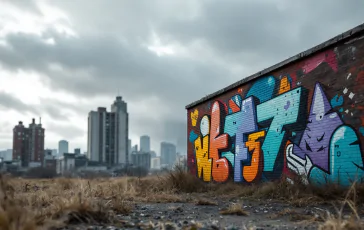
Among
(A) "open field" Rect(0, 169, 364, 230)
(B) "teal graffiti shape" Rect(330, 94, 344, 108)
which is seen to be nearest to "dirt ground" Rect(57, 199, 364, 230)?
(A) "open field" Rect(0, 169, 364, 230)

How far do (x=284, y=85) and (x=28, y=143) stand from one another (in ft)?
308

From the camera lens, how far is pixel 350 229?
3754 millimetres

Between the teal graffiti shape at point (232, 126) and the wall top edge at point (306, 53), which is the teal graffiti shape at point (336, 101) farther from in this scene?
the teal graffiti shape at point (232, 126)

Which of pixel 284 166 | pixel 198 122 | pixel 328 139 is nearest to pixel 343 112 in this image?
pixel 328 139

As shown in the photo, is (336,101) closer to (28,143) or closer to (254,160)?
(254,160)

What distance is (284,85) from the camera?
35.0 ft

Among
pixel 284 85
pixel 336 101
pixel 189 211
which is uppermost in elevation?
pixel 284 85

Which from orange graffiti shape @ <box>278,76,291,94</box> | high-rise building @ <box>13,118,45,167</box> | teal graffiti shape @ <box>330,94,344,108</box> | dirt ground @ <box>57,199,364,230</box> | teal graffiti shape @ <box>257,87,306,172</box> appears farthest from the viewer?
high-rise building @ <box>13,118,45,167</box>

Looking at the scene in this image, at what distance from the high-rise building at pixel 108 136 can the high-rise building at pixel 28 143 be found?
1657 centimetres

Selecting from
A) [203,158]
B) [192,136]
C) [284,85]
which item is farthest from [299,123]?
[192,136]

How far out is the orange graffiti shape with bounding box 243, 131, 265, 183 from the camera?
11.6m

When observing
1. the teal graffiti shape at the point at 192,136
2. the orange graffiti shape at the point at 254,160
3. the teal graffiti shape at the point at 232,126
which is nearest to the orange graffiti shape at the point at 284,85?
the orange graffiti shape at the point at 254,160

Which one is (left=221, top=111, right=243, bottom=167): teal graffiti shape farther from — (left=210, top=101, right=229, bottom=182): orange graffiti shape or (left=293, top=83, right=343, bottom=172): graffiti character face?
(left=293, top=83, right=343, bottom=172): graffiti character face

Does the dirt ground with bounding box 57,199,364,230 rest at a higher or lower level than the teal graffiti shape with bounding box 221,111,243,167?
lower
